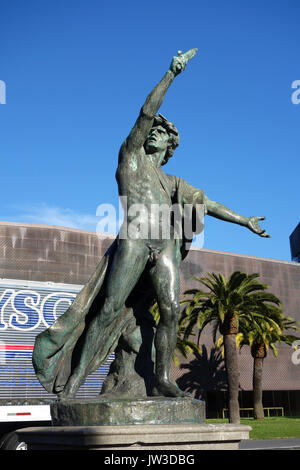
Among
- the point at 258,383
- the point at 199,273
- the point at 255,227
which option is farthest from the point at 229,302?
the point at 255,227

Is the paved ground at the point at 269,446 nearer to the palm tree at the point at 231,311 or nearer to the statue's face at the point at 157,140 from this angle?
the palm tree at the point at 231,311

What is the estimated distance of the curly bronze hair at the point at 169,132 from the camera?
5.64 metres

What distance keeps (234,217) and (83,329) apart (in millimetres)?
1843

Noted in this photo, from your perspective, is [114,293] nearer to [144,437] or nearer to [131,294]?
[131,294]

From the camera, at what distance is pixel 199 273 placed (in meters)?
34.5

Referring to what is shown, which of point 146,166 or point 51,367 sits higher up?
point 146,166

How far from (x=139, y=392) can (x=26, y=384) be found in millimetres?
18513

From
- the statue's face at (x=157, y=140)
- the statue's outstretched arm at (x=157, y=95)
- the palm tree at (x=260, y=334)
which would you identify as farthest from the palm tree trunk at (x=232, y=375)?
the statue's outstretched arm at (x=157, y=95)

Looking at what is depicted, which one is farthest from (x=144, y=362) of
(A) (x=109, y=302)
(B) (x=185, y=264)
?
(B) (x=185, y=264)

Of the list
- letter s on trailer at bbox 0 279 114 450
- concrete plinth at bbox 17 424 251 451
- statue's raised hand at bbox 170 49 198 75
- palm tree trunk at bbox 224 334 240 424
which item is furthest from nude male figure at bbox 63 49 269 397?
palm tree trunk at bbox 224 334 240 424

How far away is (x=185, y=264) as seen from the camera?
3384 cm

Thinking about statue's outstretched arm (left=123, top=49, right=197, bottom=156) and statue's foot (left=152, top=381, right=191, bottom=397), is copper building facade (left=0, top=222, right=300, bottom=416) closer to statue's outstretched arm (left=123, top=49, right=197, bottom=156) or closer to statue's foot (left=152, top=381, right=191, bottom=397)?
statue's outstretched arm (left=123, top=49, right=197, bottom=156)

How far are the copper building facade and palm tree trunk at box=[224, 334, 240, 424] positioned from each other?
A: 7.95 metres
